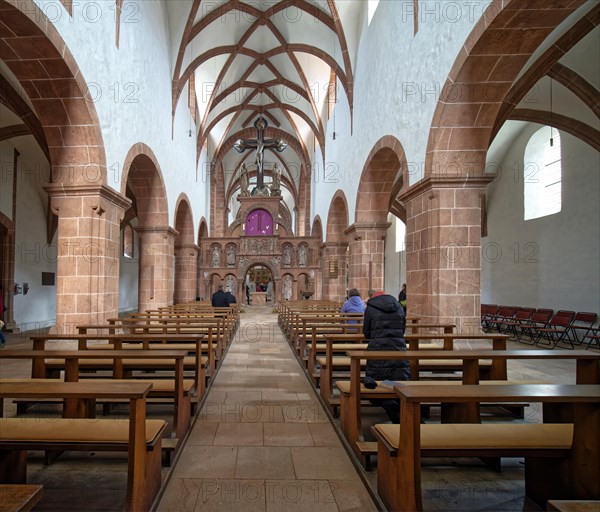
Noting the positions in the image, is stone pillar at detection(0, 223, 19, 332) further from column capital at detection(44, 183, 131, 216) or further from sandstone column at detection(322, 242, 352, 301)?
sandstone column at detection(322, 242, 352, 301)

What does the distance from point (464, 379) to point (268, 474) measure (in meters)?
1.81

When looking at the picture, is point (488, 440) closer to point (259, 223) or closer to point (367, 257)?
point (367, 257)

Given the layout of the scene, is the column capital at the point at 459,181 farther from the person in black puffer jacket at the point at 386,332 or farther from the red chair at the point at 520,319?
the red chair at the point at 520,319

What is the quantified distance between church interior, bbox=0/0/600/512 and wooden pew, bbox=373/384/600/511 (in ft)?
0.05

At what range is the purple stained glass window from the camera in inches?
944

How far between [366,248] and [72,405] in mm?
9780

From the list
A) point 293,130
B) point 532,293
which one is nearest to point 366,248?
point 532,293

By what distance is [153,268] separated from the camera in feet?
41.9

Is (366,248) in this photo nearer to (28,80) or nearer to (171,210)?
(171,210)

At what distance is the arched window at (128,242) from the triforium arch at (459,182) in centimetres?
1863

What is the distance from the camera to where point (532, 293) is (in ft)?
42.1

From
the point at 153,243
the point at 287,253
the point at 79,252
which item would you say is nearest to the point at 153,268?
the point at 153,243

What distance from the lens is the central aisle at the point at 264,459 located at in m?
2.67

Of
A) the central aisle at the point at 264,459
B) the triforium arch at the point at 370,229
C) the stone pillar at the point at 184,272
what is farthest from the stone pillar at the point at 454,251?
the stone pillar at the point at 184,272
